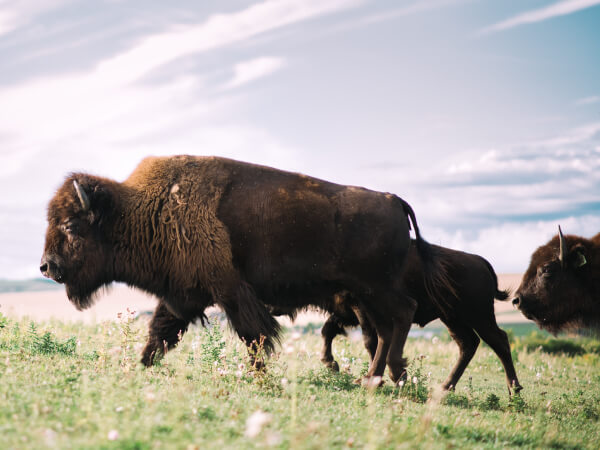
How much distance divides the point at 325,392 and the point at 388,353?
134 centimetres

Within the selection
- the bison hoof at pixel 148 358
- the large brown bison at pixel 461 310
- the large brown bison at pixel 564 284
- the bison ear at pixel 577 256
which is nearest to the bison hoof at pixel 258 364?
the bison hoof at pixel 148 358

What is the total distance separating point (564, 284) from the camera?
8797 millimetres

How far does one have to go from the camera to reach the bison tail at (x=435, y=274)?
8.10 meters

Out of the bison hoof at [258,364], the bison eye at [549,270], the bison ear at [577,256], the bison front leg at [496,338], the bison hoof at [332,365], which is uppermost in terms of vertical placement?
the bison ear at [577,256]

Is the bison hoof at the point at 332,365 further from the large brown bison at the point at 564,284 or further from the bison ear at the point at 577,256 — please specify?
the bison ear at the point at 577,256

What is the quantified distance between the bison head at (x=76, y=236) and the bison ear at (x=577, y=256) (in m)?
6.22

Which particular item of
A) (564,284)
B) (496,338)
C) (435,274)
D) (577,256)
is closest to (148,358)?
(435,274)

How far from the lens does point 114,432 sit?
3.46m

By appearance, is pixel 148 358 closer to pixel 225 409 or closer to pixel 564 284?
pixel 225 409

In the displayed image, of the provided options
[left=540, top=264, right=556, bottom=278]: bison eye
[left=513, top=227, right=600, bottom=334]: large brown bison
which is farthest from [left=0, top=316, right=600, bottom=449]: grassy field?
[left=540, top=264, right=556, bottom=278]: bison eye

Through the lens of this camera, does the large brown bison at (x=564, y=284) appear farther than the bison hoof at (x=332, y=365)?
No

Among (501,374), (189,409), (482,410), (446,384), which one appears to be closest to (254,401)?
(189,409)

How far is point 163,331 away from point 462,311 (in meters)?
4.30

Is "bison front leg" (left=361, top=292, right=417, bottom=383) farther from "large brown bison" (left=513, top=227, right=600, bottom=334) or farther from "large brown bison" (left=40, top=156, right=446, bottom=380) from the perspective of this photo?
"large brown bison" (left=513, top=227, right=600, bottom=334)
